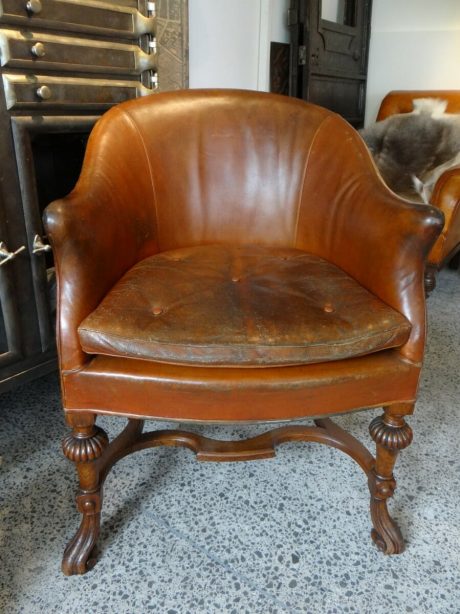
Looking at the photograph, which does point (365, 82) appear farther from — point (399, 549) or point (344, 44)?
point (399, 549)

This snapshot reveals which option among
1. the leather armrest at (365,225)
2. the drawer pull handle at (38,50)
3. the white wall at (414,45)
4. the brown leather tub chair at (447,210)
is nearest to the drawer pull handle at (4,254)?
the drawer pull handle at (38,50)

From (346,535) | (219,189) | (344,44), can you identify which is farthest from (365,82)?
(346,535)

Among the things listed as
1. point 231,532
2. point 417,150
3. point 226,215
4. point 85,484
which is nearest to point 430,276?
point 417,150

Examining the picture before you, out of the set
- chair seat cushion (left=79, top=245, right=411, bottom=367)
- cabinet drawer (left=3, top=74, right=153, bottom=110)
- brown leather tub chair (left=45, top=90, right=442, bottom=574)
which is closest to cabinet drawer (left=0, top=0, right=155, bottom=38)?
cabinet drawer (left=3, top=74, right=153, bottom=110)

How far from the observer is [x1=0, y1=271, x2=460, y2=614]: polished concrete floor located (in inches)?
34.5

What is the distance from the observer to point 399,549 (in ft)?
3.17

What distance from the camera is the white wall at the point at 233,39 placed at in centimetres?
191

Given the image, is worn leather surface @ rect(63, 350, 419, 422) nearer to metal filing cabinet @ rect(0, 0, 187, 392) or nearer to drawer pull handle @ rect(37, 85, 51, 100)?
metal filing cabinet @ rect(0, 0, 187, 392)

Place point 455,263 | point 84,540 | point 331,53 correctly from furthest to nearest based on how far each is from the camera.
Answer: point 455,263, point 331,53, point 84,540

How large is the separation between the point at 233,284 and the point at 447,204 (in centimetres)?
A: 138

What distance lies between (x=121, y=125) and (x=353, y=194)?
0.51 m

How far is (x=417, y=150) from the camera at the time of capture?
2279 mm

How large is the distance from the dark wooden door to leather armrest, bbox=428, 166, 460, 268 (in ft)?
2.53

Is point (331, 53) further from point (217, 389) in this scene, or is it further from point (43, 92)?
point (217, 389)
